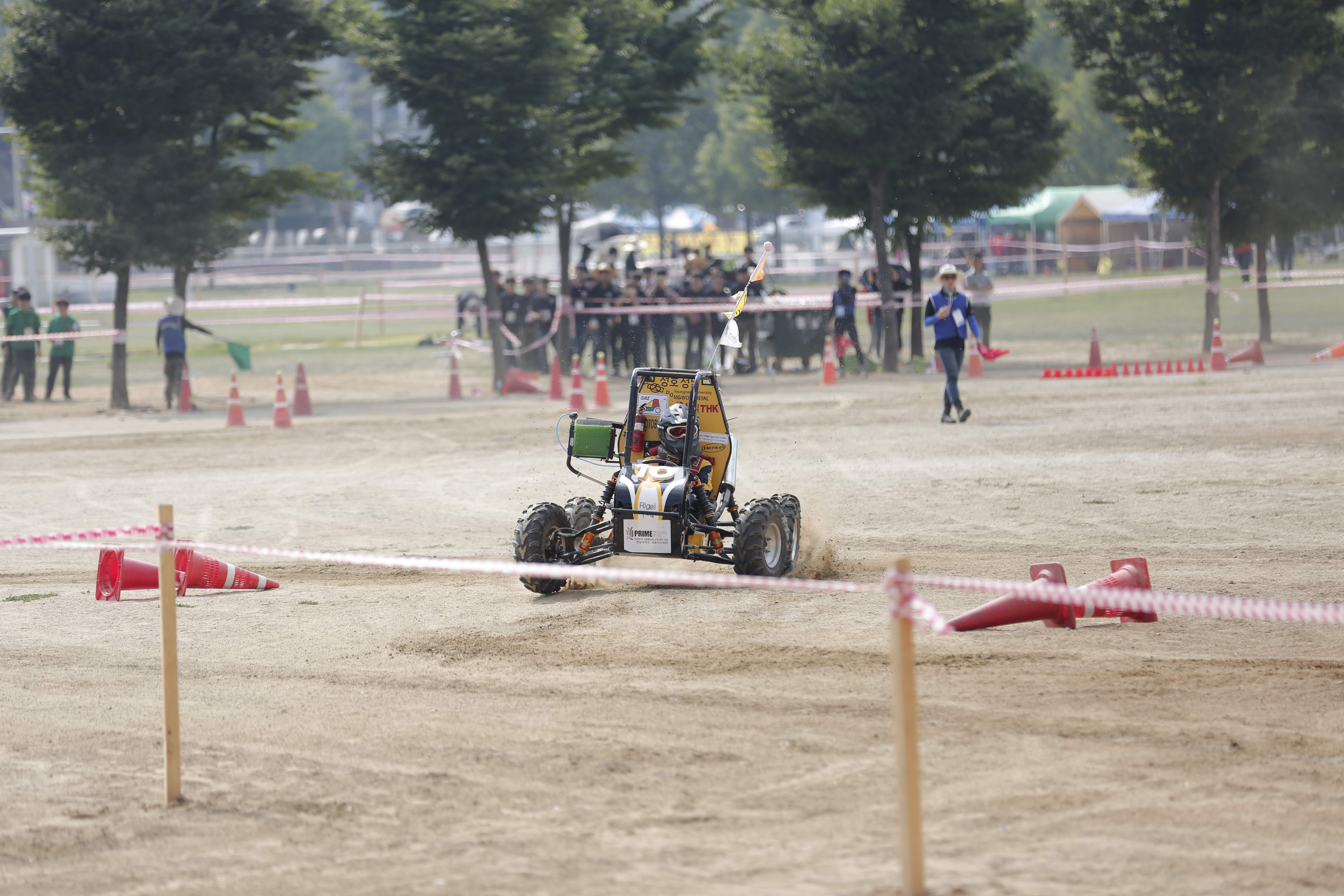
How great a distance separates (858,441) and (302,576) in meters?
8.23

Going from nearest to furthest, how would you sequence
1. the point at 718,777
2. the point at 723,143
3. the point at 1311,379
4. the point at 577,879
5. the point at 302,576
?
the point at 577,879 < the point at 718,777 < the point at 302,576 < the point at 1311,379 < the point at 723,143

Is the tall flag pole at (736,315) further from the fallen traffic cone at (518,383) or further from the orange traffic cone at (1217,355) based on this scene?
the orange traffic cone at (1217,355)

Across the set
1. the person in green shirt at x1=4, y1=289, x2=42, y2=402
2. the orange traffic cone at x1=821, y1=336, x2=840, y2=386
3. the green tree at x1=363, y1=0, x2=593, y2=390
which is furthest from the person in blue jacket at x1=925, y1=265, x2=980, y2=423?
the person in green shirt at x1=4, y1=289, x2=42, y2=402

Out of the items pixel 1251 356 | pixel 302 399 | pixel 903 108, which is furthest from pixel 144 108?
pixel 1251 356

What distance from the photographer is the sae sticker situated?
9898 millimetres

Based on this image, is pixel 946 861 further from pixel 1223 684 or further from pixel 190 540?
pixel 190 540

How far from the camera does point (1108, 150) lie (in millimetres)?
72438

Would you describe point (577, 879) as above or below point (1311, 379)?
below

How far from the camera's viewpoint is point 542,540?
990 centimetres

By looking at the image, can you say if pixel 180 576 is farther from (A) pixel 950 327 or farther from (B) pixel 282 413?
(A) pixel 950 327

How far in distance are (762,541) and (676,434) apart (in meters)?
0.94

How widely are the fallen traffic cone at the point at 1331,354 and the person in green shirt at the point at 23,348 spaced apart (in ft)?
73.5

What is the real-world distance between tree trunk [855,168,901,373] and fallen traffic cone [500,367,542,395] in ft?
21.9

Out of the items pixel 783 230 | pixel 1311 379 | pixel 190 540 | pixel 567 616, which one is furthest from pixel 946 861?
pixel 783 230
